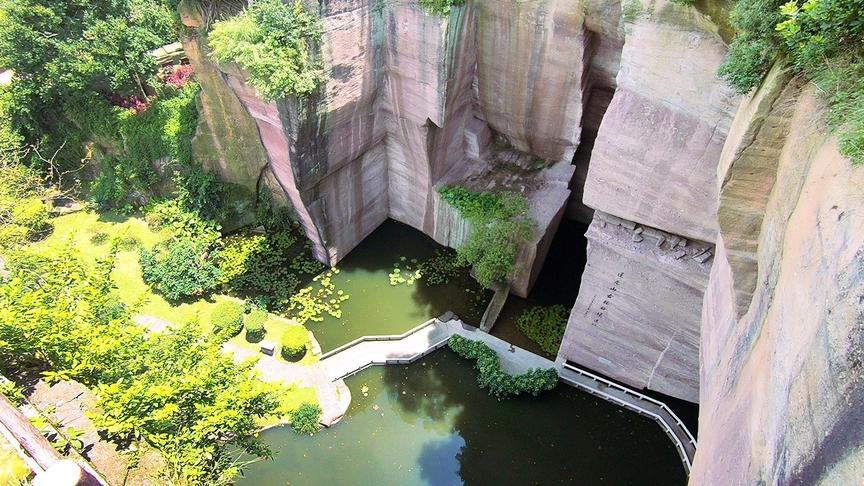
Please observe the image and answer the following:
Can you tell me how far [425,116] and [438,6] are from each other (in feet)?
9.23

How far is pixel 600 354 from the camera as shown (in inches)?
515

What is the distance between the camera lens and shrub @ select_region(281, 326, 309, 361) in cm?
1386

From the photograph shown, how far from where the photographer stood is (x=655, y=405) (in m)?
12.9

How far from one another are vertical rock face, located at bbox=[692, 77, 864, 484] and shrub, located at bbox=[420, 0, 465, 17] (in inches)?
267

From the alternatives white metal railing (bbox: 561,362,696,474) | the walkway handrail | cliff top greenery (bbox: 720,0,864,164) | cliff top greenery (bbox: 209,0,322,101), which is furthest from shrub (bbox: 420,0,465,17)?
white metal railing (bbox: 561,362,696,474)

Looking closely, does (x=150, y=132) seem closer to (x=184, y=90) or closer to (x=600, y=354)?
(x=184, y=90)

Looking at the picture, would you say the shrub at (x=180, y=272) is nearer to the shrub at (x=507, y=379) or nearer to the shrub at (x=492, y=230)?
the shrub at (x=492, y=230)

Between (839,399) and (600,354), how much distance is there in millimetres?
9525

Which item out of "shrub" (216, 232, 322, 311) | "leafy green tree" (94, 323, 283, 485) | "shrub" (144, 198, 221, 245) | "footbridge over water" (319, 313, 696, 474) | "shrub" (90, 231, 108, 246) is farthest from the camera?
"shrub" (90, 231, 108, 246)

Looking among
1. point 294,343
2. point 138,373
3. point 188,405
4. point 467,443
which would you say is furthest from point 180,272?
point 467,443

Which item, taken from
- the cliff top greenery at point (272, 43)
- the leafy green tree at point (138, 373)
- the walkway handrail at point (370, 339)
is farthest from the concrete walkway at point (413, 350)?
the cliff top greenery at point (272, 43)

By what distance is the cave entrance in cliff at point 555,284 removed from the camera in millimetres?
14570

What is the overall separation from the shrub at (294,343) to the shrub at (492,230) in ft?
14.7

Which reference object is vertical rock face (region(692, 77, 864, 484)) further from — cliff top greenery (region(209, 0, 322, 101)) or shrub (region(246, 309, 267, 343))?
shrub (region(246, 309, 267, 343))
